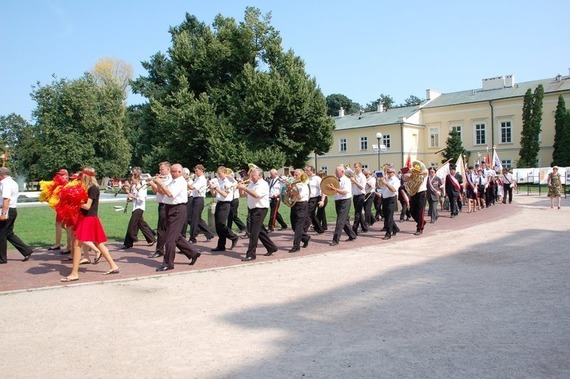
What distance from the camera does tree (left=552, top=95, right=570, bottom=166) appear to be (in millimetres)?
49344

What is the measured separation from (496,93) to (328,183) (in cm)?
5365

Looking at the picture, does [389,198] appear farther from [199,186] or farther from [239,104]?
[239,104]

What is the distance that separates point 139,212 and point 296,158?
27.9 m

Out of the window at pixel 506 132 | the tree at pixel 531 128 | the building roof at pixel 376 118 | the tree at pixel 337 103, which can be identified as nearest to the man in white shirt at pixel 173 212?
the tree at pixel 531 128

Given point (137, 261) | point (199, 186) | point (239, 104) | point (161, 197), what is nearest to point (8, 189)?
point (137, 261)

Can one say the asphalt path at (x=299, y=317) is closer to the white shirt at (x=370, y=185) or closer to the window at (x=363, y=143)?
the white shirt at (x=370, y=185)

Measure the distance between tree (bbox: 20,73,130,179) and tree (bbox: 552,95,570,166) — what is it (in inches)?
1931

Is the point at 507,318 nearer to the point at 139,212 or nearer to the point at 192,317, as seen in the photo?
the point at 192,317

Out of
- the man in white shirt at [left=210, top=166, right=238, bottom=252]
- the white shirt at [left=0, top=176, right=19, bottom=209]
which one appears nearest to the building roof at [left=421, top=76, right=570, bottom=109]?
the man in white shirt at [left=210, top=166, right=238, bottom=252]

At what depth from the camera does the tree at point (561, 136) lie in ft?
162

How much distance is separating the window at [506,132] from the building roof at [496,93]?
3136 millimetres

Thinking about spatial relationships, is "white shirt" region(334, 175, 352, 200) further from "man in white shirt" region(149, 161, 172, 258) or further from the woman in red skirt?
the woman in red skirt

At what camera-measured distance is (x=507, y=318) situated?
579cm

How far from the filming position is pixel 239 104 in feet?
123
